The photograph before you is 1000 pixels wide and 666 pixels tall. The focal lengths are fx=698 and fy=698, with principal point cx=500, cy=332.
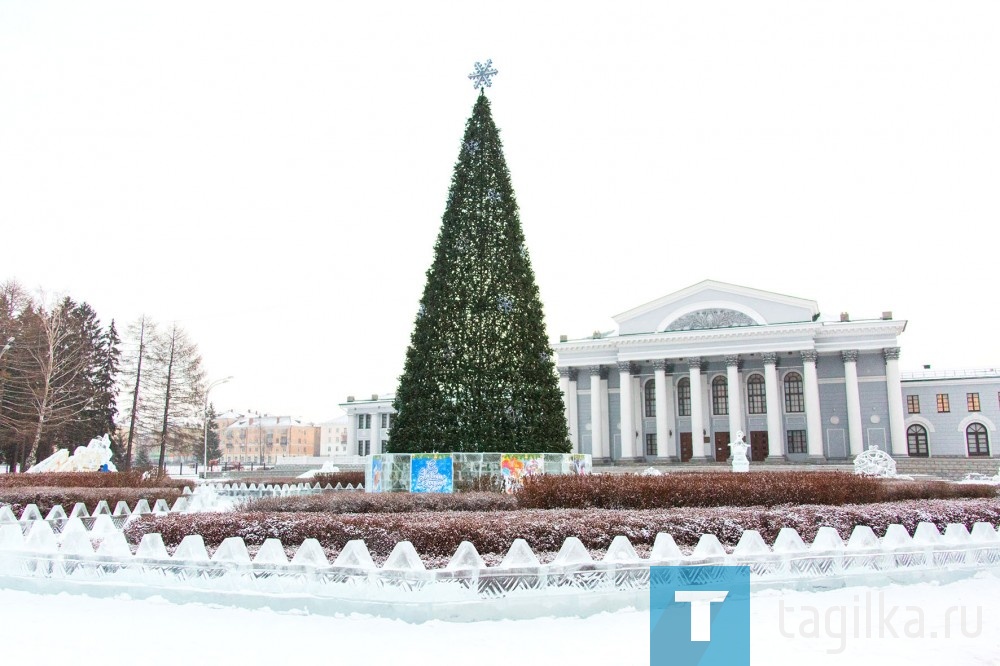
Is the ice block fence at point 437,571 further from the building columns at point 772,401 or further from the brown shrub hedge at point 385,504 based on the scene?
the building columns at point 772,401

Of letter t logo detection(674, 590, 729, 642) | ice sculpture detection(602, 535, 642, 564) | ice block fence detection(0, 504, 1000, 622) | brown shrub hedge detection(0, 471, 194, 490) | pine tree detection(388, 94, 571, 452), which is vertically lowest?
letter t logo detection(674, 590, 729, 642)

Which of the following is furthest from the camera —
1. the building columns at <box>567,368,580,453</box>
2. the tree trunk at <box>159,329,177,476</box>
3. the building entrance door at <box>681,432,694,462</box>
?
the building columns at <box>567,368,580,453</box>

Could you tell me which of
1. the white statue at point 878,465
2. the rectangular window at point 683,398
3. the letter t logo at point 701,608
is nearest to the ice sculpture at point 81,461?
the letter t logo at point 701,608

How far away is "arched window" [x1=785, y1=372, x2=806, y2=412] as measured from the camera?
45.5 m

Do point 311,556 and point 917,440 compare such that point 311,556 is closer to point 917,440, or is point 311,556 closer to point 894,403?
point 894,403

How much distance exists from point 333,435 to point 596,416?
83.0 m

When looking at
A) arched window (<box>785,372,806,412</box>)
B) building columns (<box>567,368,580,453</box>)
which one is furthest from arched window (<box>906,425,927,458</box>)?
building columns (<box>567,368,580,453</box>)

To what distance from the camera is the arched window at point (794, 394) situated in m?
45.5

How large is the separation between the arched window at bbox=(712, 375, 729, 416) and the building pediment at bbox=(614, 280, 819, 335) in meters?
4.22

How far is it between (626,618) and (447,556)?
2.06m

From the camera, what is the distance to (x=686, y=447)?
4722 centimetres

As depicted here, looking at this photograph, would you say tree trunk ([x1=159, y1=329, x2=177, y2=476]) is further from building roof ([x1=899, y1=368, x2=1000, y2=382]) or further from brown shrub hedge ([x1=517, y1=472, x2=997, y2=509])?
building roof ([x1=899, y1=368, x2=1000, y2=382])

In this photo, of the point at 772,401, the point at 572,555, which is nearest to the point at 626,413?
the point at 772,401

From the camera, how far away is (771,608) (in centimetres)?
682
